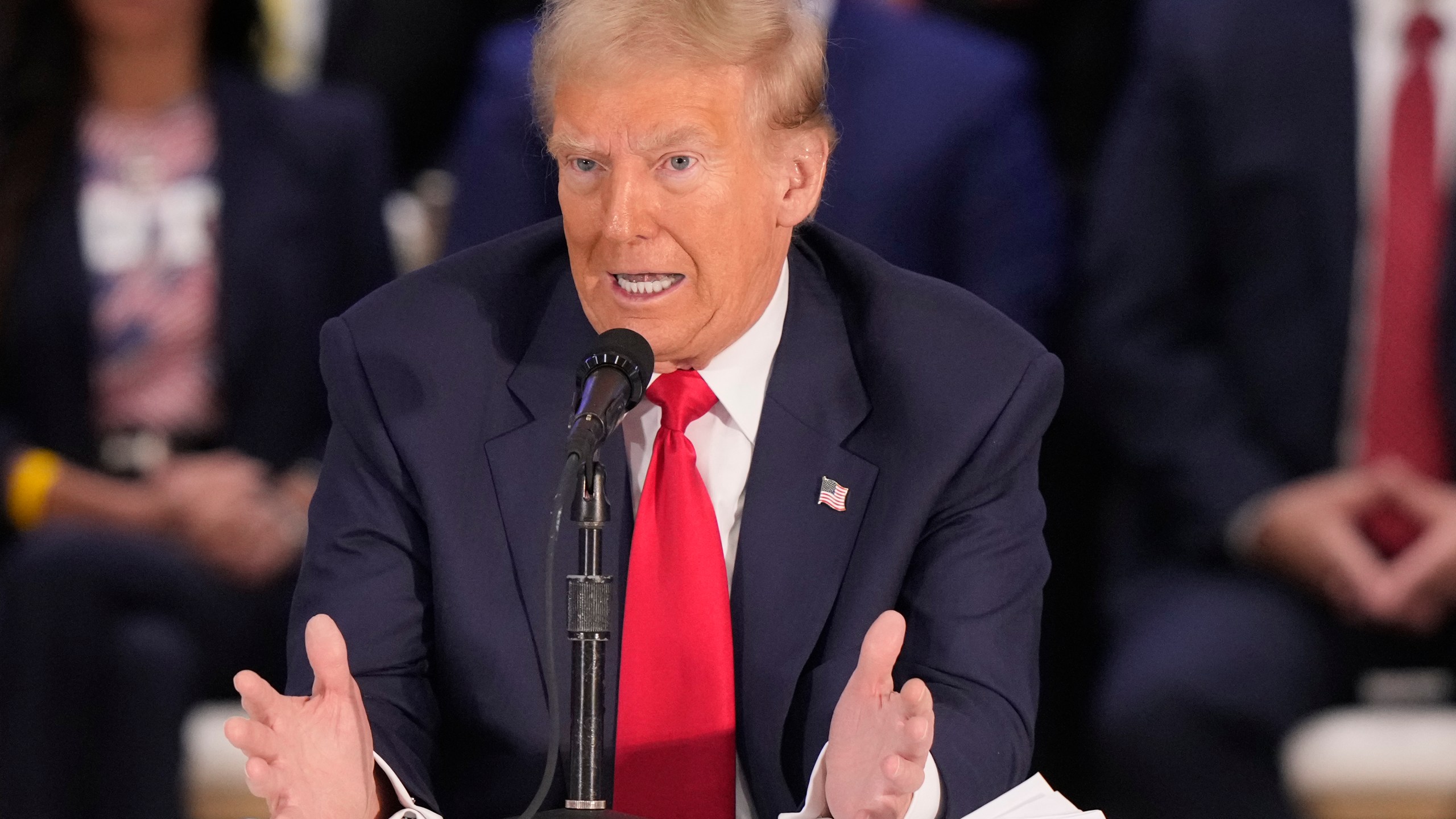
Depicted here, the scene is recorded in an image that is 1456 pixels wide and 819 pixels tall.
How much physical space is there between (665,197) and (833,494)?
0.36 metres

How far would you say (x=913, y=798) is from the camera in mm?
1845

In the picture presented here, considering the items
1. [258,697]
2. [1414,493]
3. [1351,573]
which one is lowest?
[258,697]

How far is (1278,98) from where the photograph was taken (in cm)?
333

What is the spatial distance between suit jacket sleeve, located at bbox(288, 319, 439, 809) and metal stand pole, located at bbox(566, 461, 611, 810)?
0.27 meters

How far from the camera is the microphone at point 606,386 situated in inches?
64.8

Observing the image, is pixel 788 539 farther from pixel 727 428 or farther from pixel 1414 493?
pixel 1414 493

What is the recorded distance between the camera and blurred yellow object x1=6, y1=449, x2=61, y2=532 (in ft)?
11.2

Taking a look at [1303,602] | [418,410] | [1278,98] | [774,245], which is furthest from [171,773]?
[1278,98]

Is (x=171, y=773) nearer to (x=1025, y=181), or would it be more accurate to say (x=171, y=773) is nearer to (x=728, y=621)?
(x=728, y=621)

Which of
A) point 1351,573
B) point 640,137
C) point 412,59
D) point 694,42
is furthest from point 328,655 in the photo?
point 412,59

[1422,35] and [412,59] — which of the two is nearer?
[1422,35]

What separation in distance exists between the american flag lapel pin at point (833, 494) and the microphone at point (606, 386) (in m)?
0.34

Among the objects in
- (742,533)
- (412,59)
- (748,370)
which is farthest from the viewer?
(412,59)

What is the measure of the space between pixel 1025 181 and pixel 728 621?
63.8 inches
